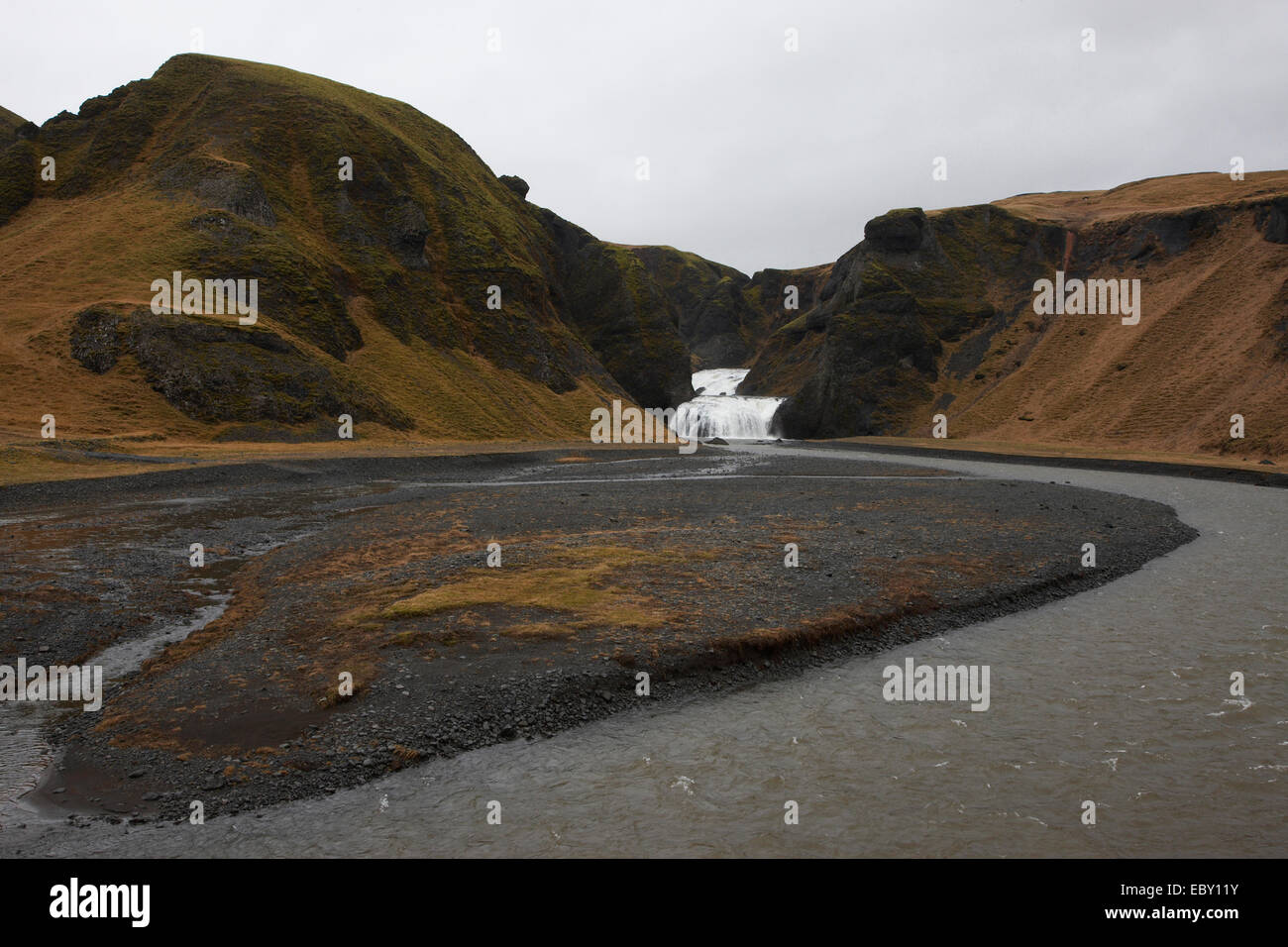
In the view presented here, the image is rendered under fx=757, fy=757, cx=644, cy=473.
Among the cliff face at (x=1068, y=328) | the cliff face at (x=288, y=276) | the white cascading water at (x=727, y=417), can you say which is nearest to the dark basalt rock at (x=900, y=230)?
the cliff face at (x=1068, y=328)

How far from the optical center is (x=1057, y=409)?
77312 mm

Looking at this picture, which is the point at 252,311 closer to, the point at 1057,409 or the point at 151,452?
the point at 151,452

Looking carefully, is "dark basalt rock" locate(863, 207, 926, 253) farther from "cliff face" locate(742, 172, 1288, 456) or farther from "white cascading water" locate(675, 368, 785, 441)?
"white cascading water" locate(675, 368, 785, 441)

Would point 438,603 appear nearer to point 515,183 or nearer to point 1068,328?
point 1068,328

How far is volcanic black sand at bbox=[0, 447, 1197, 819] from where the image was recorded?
9.52 metres

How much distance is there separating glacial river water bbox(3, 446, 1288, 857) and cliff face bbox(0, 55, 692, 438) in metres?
50.1

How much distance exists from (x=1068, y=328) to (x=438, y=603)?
95.7m

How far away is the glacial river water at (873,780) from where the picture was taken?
24.2 ft

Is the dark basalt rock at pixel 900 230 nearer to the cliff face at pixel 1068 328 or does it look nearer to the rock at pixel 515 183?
the cliff face at pixel 1068 328

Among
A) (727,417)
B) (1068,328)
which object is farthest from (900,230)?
(727,417)

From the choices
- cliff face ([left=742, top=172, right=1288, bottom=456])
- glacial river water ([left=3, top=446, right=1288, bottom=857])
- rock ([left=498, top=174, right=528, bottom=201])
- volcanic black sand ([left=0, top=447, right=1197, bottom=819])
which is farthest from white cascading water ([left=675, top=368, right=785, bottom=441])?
glacial river water ([left=3, top=446, right=1288, bottom=857])

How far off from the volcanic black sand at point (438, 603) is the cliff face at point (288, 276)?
26736mm

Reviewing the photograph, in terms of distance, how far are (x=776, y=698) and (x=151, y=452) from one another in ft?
145

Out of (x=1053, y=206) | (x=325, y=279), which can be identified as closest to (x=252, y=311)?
(x=325, y=279)
